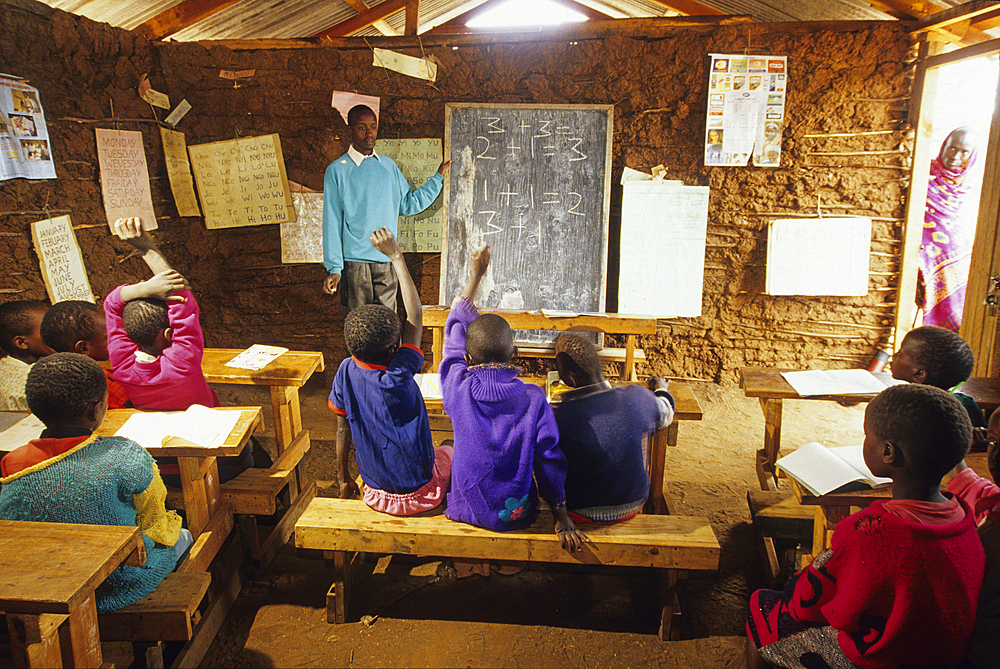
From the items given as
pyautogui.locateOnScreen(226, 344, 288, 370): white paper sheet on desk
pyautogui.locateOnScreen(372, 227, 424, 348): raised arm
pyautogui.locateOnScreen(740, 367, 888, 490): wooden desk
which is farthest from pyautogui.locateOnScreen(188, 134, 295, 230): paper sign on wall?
pyautogui.locateOnScreen(740, 367, 888, 490): wooden desk

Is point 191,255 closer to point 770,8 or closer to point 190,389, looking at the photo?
point 190,389

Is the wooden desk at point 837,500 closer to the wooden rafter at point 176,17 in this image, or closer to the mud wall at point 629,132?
the mud wall at point 629,132

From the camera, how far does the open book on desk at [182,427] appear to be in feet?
7.04

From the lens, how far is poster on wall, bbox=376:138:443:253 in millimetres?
5039

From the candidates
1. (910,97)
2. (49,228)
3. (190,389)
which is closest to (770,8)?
(910,97)

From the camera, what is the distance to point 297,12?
19.5 feet

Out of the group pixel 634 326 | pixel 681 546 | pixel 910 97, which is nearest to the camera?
pixel 681 546

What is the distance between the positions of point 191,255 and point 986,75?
8.37 meters

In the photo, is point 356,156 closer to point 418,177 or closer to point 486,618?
point 418,177

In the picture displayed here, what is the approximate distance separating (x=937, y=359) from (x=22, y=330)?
13.4 ft

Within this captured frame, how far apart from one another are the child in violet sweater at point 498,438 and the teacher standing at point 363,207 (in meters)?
2.92

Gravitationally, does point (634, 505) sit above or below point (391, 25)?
below

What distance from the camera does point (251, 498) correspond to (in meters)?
2.64

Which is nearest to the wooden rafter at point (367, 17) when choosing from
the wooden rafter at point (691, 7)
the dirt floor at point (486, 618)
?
the wooden rafter at point (691, 7)
